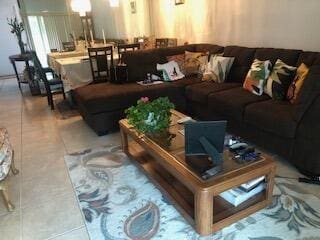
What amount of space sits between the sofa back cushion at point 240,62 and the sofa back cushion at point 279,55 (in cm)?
12

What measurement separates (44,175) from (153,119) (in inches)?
47.2

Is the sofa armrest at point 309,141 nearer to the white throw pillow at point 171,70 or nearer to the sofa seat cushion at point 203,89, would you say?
the sofa seat cushion at point 203,89

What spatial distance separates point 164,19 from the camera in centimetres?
523

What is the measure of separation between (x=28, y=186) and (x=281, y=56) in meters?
2.80

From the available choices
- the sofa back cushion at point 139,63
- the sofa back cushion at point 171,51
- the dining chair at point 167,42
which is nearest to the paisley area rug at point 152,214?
the sofa back cushion at point 139,63

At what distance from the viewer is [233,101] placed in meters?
2.62

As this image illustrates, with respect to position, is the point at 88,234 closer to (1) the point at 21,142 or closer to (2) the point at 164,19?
(1) the point at 21,142

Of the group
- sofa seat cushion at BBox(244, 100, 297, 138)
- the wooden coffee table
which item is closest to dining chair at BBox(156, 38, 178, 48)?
sofa seat cushion at BBox(244, 100, 297, 138)

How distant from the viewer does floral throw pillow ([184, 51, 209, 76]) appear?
148 inches

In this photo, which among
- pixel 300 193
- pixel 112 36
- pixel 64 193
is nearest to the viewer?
pixel 300 193

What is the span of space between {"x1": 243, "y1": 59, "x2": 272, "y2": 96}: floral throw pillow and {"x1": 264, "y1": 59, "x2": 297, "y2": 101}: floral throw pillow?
111 mm

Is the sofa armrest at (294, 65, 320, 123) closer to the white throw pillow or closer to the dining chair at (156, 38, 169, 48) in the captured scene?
the white throw pillow

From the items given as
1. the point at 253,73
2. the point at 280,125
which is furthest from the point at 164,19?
the point at 280,125

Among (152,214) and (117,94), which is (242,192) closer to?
(152,214)
